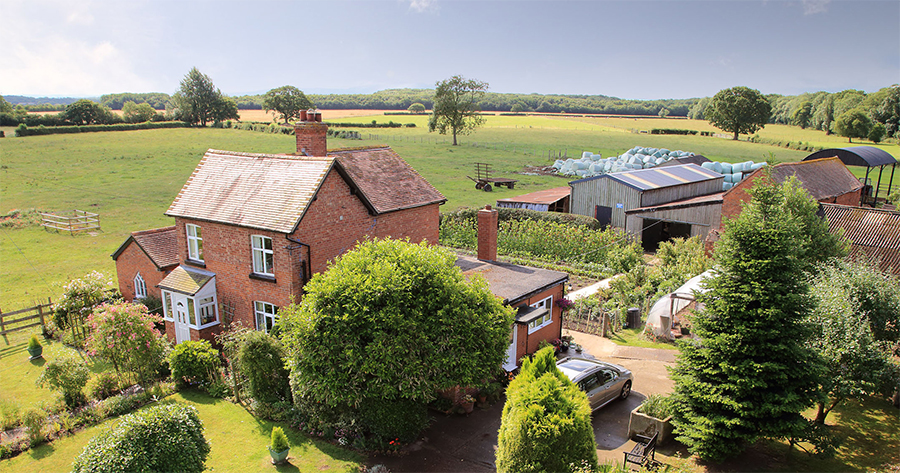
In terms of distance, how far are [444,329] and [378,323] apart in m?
1.74

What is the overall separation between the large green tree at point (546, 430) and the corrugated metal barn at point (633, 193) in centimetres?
2788

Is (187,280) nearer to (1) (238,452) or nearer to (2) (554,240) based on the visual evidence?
(1) (238,452)

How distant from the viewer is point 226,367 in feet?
65.9

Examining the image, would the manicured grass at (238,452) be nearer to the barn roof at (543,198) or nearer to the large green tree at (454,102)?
the barn roof at (543,198)

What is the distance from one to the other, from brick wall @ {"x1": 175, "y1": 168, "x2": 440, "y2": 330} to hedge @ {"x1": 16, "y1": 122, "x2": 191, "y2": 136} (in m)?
75.5

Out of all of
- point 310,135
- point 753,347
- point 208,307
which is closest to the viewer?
point 753,347

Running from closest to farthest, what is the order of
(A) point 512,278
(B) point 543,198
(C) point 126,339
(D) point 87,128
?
(C) point 126,339 < (A) point 512,278 < (B) point 543,198 < (D) point 87,128

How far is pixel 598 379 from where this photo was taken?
1639 centimetres

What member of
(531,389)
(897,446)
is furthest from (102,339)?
(897,446)

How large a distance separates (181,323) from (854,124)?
105 meters

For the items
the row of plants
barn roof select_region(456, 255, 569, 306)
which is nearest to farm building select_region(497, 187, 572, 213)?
the row of plants

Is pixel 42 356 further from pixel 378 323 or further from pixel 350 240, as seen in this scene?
pixel 378 323

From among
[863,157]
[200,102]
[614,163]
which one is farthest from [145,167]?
[863,157]

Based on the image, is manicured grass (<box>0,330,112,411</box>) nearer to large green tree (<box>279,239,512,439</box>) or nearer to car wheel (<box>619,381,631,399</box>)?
large green tree (<box>279,239,512,439</box>)
